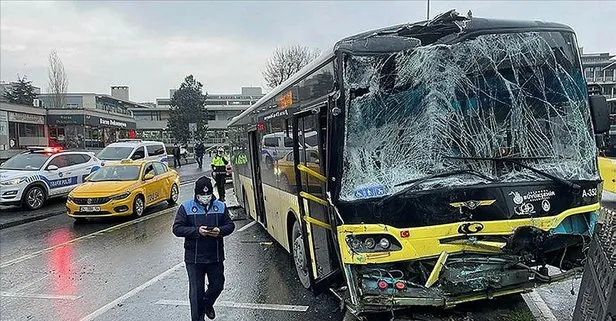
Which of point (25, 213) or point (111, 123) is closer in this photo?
point (25, 213)

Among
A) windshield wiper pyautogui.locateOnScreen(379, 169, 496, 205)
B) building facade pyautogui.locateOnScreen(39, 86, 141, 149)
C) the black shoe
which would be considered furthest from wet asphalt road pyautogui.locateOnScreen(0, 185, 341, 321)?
building facade pyautogui.locateOnScreen(39, 86, 141, 149)

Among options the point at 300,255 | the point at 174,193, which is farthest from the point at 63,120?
the point at 300,255

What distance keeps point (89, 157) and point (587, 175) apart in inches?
686

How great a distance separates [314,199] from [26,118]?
43646 mm

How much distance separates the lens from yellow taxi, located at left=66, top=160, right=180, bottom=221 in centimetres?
1276

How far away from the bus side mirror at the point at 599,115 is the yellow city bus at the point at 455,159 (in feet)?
0.04

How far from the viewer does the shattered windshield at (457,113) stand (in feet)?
15.3

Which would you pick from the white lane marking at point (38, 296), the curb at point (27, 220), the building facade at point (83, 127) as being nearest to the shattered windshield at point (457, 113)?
the white lane marking at point (38, 296)

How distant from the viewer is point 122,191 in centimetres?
1309

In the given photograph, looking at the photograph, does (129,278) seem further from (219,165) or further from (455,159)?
(219,165)

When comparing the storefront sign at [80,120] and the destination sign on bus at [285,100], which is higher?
the storefront sign at [80,120]

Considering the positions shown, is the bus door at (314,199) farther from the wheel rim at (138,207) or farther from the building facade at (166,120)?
the building facade at (166,120)

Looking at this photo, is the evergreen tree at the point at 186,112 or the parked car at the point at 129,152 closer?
the parked car at the point at 129,152

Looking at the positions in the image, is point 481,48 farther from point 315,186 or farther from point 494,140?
point 315,186
